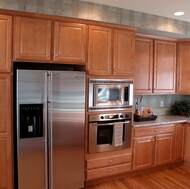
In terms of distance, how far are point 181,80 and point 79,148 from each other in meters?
2.65

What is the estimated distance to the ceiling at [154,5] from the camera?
2.94 m

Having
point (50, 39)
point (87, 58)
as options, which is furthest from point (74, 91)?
point (50, 39)

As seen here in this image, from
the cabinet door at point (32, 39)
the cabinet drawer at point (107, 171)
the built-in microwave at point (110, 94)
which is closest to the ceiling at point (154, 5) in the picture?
the cabinet door at point (32, 39)

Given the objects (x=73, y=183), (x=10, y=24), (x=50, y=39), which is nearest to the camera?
(x=10, y=24)

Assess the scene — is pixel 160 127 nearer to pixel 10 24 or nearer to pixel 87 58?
pixel 87 58

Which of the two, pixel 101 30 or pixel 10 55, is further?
pixel 101 30

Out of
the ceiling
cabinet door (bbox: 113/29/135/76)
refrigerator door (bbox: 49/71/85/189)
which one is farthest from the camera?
cabinet door (bbox: 113/29/135/76)

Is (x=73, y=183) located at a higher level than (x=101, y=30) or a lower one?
lower

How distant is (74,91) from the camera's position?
2.79 meters

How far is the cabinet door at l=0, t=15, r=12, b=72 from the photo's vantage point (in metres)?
2.45

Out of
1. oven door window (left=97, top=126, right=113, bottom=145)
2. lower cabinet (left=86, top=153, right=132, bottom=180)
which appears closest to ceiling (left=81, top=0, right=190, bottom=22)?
oven door window (left=97, top=126, right=113, bottom=145)

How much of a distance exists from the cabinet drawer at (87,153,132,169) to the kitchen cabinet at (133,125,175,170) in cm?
19

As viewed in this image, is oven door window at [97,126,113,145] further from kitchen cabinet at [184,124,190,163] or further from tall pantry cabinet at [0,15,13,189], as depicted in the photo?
kitchen cabinet at [184,124,190,163]

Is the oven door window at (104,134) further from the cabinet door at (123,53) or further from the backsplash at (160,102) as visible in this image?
the backsplash at (160,102)
